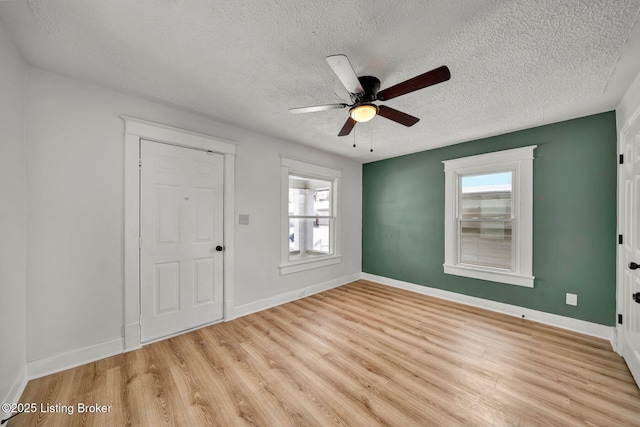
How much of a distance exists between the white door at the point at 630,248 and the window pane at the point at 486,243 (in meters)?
1.06

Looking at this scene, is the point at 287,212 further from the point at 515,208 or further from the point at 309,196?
the point at 515,208

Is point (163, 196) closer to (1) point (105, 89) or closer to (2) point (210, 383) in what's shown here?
(1) point (105, 89)

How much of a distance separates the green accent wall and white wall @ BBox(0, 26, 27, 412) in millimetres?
4631

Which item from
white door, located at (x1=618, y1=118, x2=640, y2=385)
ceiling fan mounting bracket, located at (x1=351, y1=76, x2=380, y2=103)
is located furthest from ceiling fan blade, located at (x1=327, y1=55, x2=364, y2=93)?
white door, located at (x1=618, y1=118, x2=640, y2=385)

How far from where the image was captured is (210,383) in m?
1.95

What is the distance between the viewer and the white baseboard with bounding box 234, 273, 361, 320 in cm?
329

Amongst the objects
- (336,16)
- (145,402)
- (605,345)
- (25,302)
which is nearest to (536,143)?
(605,345)

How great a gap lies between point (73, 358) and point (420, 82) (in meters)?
3.53

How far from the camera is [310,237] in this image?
15.0ft

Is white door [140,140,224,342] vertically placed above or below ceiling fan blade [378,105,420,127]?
below

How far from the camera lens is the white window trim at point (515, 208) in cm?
318

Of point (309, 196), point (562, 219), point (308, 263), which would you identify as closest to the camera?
point (562, 219)

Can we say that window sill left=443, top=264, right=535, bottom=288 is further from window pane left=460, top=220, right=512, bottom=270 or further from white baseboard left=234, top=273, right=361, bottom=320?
white baseboard left=234, top=273, right=361, bottom=320

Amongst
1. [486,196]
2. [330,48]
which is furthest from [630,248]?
[330,48]
